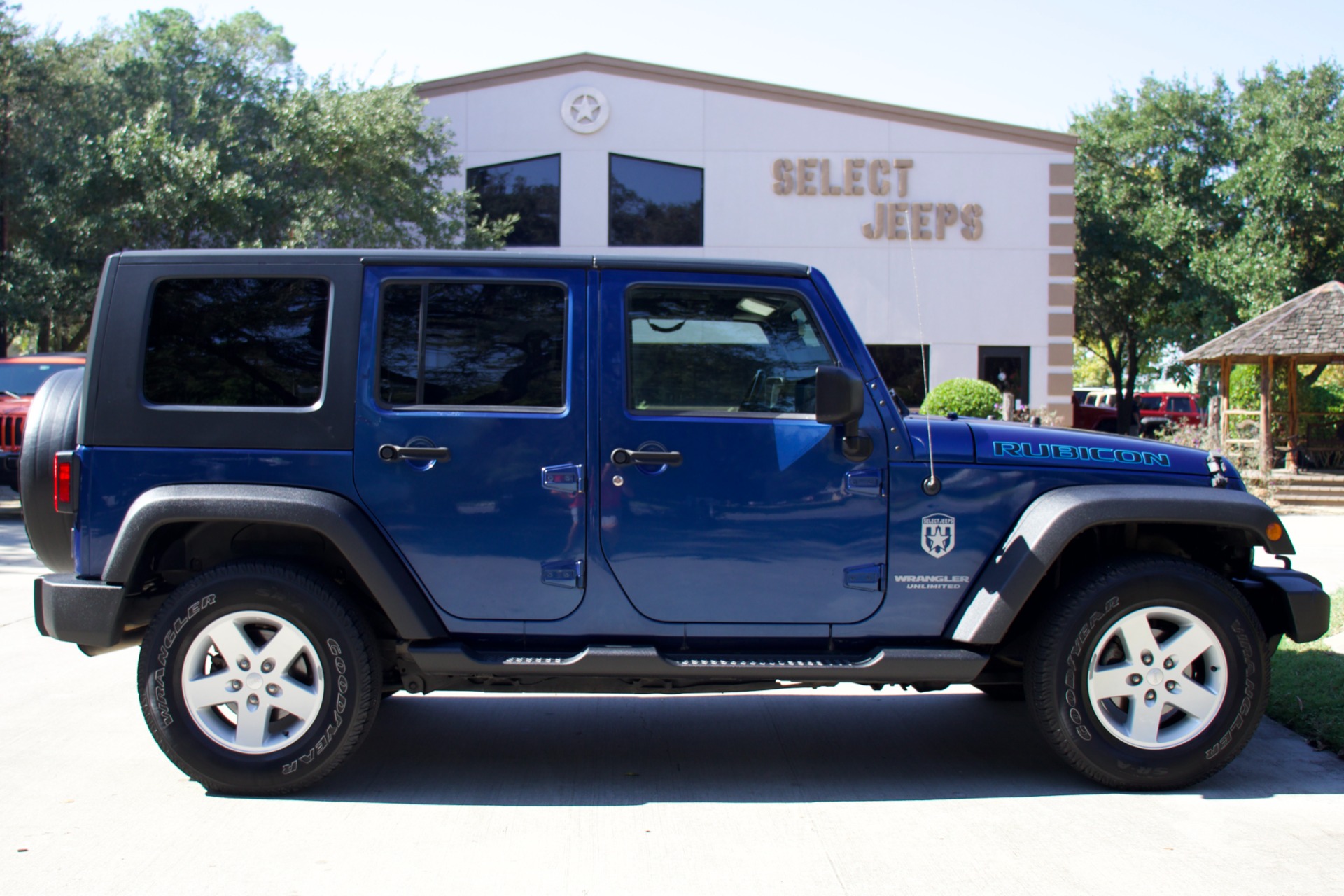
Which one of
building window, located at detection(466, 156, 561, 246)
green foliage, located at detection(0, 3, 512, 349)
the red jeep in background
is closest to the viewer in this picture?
the red jeep in background

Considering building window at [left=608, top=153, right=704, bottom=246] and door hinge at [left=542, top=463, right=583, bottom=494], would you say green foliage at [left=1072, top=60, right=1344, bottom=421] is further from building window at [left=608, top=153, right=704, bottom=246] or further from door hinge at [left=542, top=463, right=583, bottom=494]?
door hinge at [left=542, top=463, right=583, bottom=494]

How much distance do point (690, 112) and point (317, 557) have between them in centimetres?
1827

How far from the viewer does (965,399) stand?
15211 mm

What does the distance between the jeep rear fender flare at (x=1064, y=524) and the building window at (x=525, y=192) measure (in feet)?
59.2

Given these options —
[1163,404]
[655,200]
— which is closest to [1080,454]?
[655,200]

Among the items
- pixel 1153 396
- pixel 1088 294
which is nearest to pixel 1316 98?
pixel 1088 294

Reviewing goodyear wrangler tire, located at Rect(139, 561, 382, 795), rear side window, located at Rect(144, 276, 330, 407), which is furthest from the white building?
goodyear wrangler tire, located at Rect(139, 561, 382, 795)

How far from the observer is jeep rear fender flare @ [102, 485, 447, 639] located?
12.3ft

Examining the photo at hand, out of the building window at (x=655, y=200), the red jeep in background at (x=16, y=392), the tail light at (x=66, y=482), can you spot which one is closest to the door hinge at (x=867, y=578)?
the tail light at (x=66, y=482)

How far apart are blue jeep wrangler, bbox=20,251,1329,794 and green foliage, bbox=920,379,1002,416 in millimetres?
11244

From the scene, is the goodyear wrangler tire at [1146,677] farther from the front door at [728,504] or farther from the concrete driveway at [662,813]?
the front door at [728,504]

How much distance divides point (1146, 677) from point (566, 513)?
2.23 metres

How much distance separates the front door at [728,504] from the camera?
3.88 meters

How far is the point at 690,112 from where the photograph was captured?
68.4 ft
